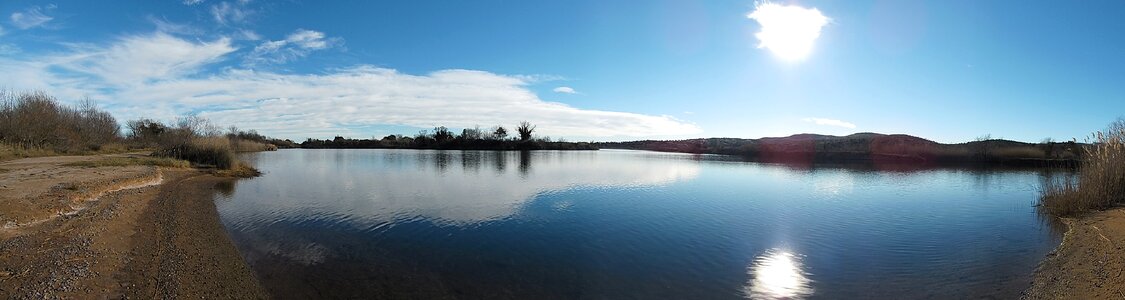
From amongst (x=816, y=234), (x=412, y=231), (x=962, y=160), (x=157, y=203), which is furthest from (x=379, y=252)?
(x=962, y=160)

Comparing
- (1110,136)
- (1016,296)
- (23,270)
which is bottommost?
(1016,296)

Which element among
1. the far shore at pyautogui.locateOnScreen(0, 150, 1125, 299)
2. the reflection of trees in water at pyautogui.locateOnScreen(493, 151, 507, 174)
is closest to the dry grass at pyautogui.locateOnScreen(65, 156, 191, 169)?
the far shore at pyautogui.locateOnScreen(0, 150, 1125, 299)

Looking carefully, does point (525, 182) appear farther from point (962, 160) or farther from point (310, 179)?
point (962, 160)

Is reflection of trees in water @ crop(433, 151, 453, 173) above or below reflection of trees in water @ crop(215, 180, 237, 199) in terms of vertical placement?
above

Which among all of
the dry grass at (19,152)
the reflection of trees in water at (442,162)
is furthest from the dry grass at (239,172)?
the reflection of trees in water at (442,162)

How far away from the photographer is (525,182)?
19.6 meters

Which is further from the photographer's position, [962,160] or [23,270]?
[962,160]

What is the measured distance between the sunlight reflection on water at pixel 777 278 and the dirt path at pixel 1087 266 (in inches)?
106

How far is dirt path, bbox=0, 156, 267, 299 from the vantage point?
512 centimetres

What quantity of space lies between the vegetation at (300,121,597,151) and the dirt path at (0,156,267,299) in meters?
63.7

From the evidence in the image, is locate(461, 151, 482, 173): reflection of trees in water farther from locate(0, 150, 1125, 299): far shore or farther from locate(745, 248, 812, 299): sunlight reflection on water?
locate(745, 248, 812, 299): sunlight reflection on water

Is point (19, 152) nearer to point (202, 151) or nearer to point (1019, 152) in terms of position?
point (202, 151)

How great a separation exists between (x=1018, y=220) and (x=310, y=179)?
25.2 m

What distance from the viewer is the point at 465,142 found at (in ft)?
252
